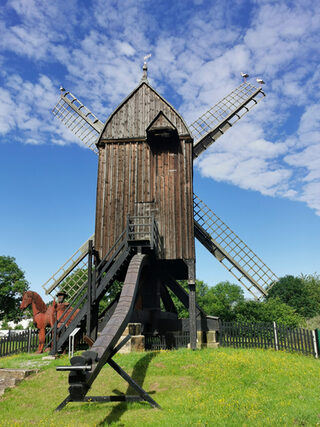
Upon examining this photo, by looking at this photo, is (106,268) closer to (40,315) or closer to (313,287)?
(40,315)

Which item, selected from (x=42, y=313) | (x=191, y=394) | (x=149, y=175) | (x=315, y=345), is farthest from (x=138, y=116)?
(x=315, y=345)

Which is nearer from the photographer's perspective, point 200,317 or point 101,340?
point 101,340

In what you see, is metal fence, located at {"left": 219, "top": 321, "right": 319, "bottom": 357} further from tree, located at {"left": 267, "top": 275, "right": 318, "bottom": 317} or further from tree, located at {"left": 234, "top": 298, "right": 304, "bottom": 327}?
tree, located at {"left": 267, "top": 275, "right": 318, "bottom": 317}

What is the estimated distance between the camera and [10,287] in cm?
4303

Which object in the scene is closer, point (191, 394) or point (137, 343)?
point (191, 394)

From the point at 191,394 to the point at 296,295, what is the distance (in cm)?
5717

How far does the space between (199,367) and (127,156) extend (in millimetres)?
10302

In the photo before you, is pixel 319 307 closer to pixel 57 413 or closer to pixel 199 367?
pixel 199 367

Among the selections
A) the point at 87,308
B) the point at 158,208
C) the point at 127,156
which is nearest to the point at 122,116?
the point at 127,156

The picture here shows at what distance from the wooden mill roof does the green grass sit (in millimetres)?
10369

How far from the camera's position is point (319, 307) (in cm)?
5569

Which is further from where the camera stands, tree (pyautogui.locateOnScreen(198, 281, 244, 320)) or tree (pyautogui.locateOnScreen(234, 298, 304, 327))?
tree (pyautogui.locateOnScreen(198, 281, 244, 320))

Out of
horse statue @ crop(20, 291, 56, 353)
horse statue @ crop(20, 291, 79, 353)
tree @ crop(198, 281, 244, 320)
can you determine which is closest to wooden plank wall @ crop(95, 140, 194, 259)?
horse statue @ crop(20, 291, 79, 353)

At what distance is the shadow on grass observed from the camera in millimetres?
7318
